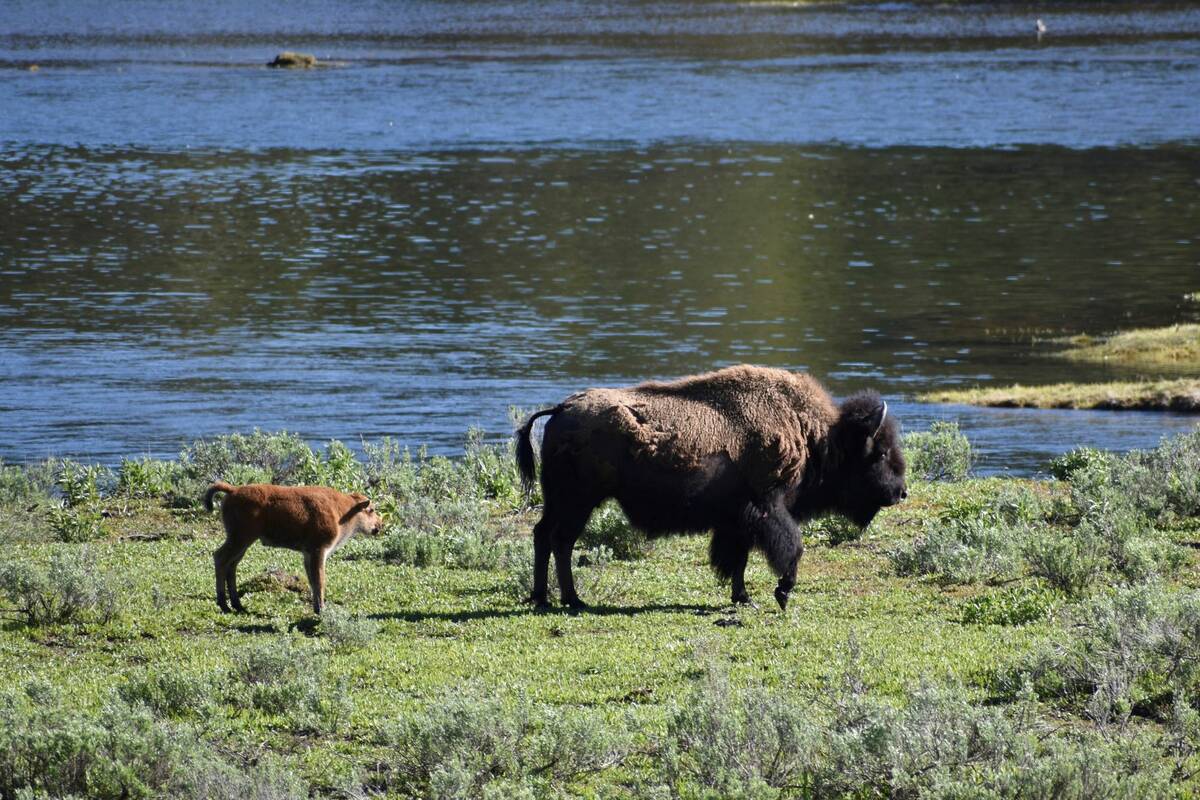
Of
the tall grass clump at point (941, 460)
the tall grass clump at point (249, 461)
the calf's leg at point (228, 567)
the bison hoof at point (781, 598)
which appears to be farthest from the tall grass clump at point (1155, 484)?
the tall grass clump at point (249, 461)

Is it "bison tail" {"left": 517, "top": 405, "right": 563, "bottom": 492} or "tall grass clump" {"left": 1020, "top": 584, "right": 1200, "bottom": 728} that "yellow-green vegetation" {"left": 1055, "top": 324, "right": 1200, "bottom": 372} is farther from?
"tall grass clump" {"left": 1020, "top": 584, "right": 1200, "bottom": 728}

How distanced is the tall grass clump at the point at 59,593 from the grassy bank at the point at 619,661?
0.7 inches

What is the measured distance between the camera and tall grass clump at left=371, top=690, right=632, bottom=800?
24.3 feet

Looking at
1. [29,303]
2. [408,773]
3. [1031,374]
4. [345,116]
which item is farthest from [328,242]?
[408,773]

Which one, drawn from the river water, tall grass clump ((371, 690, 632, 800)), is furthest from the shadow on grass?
the river water

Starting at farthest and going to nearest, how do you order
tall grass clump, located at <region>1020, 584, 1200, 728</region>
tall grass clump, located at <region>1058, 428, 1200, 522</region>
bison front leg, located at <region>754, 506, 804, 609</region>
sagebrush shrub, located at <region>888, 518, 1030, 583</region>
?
1. tall grass clump, located at <region>1058, 428, 1200, 522</region>
2. sagebrush shrub, located at <region>888, 518, 1030, 583</region>
3. bison front leg, located at <region>754, 506, 804, 609</region>
4. tall grass clump, located at <region>1020, 584, 1200, 728</region>

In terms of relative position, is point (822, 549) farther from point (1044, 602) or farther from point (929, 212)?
point (929, 212)

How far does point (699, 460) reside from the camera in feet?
36.9

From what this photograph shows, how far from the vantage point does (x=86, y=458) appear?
22750 mm

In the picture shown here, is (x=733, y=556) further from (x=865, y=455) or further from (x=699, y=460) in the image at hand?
(x=865, y=455)

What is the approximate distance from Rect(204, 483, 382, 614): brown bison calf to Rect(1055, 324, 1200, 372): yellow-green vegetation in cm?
2259

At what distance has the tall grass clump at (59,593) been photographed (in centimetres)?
1030

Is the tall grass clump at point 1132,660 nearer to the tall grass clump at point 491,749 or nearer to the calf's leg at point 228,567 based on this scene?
the tall grass clump at point 491,749

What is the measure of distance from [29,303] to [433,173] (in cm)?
2632
